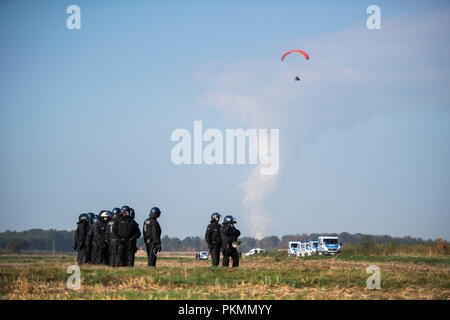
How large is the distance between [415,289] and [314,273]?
4.04 meters

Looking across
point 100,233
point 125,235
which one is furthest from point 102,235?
point 125,235

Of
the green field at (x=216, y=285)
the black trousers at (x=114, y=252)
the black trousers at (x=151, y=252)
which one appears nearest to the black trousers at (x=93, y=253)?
the black trousers at (x=114, y=252)

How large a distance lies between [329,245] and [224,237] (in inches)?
1422

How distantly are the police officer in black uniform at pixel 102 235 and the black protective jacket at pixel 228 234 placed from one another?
5.87 metres

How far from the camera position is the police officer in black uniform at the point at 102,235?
104 feet

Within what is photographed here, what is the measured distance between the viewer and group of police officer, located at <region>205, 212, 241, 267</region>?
28922 millimetres

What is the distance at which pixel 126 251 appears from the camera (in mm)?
28641

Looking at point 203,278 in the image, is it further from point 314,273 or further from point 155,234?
point 155,234

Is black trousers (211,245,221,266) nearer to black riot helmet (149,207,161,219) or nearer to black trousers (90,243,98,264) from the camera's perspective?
black riot helmet (149,207,161,219)

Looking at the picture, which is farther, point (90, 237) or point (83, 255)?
point (83, 255)

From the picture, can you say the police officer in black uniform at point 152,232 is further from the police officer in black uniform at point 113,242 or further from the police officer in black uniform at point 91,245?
the police officer in black uniform at point 91,245

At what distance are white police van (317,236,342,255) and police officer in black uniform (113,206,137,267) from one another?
122ft

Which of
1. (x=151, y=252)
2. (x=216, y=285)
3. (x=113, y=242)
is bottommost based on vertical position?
(x=216, y=285)

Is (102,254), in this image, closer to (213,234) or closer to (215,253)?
(215,253)
